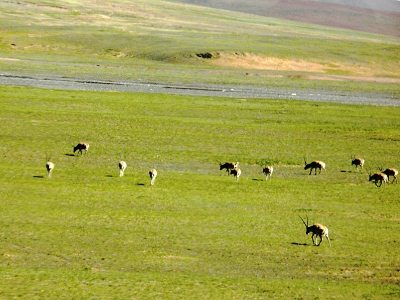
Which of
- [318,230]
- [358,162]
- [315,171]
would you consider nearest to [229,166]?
[315,171]

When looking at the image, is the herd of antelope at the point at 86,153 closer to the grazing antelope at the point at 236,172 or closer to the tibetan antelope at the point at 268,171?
the grazing antelope at the point at 236,172

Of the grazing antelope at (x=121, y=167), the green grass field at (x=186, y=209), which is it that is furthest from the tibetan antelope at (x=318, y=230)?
the grazing antelope at (x=121, y=167)

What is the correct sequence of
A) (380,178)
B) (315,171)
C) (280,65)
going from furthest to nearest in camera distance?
1. (280,65)
2. (315,171)
3. (380,178)

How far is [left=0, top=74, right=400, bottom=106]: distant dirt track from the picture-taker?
59156 millimetres

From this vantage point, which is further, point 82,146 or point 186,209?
point 82,146

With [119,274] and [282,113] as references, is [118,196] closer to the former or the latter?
[119,274]

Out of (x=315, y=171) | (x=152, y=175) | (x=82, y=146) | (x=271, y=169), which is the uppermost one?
(x=82, y=146)

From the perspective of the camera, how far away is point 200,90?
6306 cm

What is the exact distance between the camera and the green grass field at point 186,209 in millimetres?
18984

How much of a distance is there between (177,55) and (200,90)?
26.8m

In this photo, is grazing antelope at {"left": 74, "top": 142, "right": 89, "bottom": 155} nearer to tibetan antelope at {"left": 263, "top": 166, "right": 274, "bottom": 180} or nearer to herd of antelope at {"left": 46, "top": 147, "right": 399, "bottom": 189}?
herd of antelope at {"left": 46, "top": 147, "right": 399, "bottom": 189}

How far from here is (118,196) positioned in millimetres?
27078

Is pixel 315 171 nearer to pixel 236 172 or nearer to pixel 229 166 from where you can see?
pixel 229 166

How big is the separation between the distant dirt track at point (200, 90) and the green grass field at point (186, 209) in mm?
11156
